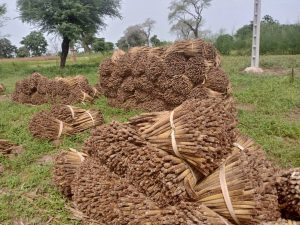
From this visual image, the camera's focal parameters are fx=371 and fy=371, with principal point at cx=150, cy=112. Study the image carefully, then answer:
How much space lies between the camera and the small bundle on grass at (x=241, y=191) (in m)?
2.57

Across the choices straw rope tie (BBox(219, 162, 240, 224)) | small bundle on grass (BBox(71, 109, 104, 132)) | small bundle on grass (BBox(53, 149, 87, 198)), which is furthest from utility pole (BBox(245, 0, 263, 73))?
straw rope tie (BBox(219, 162, 240, 224))

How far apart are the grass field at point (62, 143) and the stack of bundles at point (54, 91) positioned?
1.32 feet

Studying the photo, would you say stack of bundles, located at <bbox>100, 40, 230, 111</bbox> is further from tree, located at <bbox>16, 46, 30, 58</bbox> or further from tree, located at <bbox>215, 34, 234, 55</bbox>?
tree, located at <bbox>16, 46, 30, 58</bbox>

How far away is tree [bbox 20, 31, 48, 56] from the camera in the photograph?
53.0 metres

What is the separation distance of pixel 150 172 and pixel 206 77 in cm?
467

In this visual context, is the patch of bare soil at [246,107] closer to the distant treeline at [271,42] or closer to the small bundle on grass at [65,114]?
the small bundle on grass at [65,114]

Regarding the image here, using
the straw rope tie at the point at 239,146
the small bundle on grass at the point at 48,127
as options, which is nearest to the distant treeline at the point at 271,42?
the small bundle on grass at the point at 48,127

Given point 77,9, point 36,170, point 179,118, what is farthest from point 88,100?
point 77,9

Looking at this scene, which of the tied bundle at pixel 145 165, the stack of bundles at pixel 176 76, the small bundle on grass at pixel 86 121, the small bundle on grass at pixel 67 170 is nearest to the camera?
the tied bundle at pixel 145 165

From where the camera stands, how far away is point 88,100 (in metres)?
9.68

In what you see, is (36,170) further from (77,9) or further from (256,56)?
(77,9)

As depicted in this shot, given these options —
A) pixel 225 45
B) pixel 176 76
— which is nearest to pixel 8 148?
pixel 176 76

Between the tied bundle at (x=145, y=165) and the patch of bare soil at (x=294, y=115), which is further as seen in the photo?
the patch of bare soil at (x=294, y=115)

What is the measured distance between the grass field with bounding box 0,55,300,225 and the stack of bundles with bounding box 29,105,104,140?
165 millimetres
